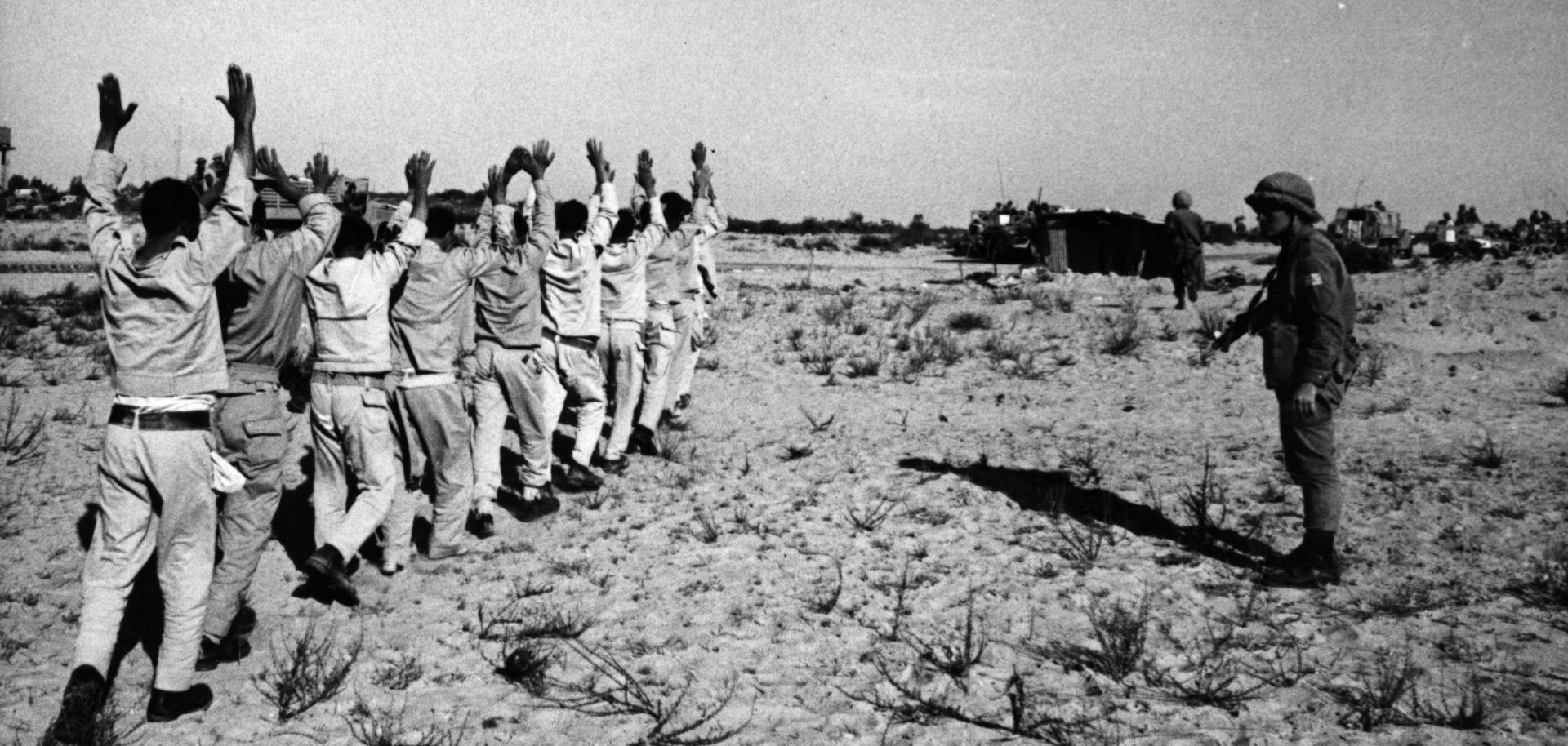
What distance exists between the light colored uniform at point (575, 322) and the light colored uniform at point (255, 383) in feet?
6.84

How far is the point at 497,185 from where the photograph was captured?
21.1 feet

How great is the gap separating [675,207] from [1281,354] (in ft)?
17.0

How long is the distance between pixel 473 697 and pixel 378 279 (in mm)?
2320

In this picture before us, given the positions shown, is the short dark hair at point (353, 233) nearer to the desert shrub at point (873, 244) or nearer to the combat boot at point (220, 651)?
the combat boot at point (220, 651)

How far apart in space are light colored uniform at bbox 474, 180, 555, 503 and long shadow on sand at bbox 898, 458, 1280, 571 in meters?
2.98

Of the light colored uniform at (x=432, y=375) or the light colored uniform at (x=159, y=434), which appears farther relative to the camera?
the light colored uniform at (x=432, y=375)

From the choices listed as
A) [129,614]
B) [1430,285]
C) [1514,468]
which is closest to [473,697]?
[129,614]

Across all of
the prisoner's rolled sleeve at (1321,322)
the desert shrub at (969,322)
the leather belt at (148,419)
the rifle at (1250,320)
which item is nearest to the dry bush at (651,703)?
the leather belt at (148,419)

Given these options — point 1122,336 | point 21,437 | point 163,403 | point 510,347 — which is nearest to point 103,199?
point 163,403

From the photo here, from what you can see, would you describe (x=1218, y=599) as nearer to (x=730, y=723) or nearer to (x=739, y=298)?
(x=730, y=723)

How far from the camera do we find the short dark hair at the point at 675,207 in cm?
885

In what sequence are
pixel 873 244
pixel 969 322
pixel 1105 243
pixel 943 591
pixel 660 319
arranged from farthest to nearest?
pixel 873 244, pixel 1105 243, pixel 969 322, pixel 660 319, pixel 943 591

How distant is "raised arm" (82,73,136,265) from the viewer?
4184 millimetres

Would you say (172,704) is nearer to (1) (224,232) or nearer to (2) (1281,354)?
(1) (224,232)
